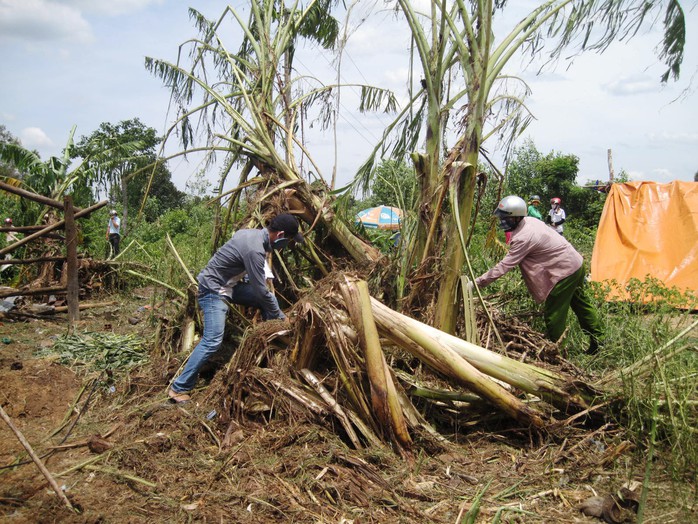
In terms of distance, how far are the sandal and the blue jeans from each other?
0.03 m

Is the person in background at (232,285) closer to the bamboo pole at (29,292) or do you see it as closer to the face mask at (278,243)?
the face mask at (278,243)

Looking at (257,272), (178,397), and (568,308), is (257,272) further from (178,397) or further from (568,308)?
(568,308)

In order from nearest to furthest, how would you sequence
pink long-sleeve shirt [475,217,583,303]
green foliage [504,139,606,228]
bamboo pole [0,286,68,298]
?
pink long-sleeve shirt [475,217,583,303]
bamboo pole [0,286,68,298]
green foliage [504,139,606,228]

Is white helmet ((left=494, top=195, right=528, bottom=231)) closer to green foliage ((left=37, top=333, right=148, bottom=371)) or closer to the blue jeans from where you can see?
the blue jeans

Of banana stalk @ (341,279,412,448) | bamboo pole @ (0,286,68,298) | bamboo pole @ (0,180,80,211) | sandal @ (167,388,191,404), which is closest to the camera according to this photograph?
banana stalk @ (341,279,412,448)

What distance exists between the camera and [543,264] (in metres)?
4.80

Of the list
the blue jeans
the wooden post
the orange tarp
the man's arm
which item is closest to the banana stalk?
the man's arm

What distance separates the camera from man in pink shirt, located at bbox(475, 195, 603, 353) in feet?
15.5

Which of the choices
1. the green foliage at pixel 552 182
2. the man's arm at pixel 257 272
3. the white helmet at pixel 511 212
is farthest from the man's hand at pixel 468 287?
the green foliage at pixel 552 182

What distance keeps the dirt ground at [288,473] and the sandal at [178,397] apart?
0.21 ft

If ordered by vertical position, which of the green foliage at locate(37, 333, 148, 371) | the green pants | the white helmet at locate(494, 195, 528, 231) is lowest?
the green foliage at locate(37, 333, 148, 371)

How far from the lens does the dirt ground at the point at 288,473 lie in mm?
2812

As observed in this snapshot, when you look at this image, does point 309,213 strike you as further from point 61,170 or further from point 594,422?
point 61,170

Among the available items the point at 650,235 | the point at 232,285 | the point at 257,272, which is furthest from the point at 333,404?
the point at 650,235
